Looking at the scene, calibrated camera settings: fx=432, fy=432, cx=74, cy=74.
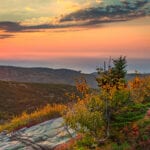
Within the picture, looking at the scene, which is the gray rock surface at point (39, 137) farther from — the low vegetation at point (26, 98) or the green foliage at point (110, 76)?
the low vegetation at point (26, 98)

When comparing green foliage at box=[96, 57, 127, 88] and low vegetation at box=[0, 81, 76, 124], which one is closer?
green foliage at box=[96, 57, 127, 88]

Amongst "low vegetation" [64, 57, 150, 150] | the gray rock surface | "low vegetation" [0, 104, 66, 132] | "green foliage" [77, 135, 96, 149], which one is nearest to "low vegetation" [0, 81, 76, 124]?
"low vegetation" [0, 104, 66, 132]

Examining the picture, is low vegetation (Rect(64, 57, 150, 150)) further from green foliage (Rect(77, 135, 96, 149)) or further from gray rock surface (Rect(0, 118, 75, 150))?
gray rock surface (Rect(0, 118, 75, 150))

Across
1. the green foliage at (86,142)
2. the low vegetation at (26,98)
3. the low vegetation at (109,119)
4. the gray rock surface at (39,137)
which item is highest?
the low vegetation at (109,119)

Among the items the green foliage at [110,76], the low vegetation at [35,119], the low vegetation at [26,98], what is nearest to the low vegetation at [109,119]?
the green foliage at [110,76]

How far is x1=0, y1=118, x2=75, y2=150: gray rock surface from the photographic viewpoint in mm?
32844

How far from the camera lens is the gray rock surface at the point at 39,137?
108ft

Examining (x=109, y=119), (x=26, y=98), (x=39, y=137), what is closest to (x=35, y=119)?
(x=39, y=137)

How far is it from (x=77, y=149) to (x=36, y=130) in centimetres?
917

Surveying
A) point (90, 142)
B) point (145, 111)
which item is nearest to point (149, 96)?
point (145, 111)

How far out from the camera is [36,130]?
36438 mm

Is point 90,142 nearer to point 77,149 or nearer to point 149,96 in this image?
point 77,149

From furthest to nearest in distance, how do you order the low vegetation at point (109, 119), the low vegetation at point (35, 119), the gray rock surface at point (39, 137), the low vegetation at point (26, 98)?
the low vegetation at point (26, 98) → the low vegetation at point (35, 119) → the gray rock surface at point (39, 137) → the low vegetation at point (109, 119)

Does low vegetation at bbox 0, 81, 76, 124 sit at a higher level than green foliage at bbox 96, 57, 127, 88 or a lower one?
lower
